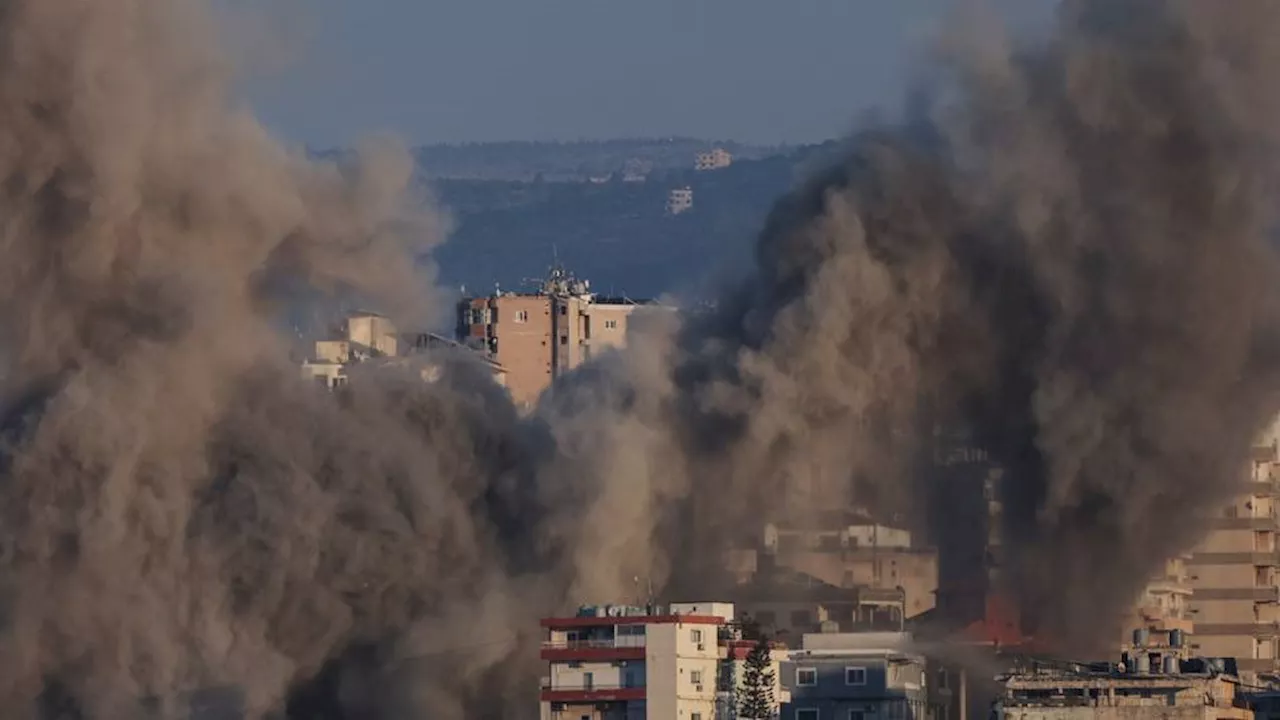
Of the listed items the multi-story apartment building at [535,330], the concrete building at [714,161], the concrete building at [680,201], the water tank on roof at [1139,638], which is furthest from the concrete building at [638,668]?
the concrete building at [714,161]

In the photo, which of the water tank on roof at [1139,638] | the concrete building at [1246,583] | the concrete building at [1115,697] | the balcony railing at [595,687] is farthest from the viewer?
the concrete building at [1246,583]

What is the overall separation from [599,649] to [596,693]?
0.50 m

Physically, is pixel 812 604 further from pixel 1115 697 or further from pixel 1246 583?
pixel 1115 697

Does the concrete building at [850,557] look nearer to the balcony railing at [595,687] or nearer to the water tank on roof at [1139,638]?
the water tank on roof at [1139,638]

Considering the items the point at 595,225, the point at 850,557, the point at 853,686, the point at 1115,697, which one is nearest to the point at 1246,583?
the point at 850,557

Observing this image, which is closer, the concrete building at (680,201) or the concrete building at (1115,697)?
the concrete building at (1115,697)

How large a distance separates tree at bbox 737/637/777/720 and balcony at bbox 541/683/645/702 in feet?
3.91

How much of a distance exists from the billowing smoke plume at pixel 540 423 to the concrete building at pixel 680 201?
11247 cm

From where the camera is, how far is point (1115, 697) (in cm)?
4178

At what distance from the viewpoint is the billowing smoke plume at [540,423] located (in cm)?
5103

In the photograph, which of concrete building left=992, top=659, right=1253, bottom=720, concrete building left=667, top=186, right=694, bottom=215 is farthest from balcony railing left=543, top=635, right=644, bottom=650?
concrete building left=667, top=186, right=694, bottom=215

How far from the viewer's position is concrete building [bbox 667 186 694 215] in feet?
549

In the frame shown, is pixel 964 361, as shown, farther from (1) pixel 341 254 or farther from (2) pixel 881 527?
(1) pixel 341 254

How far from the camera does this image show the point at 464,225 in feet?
543
